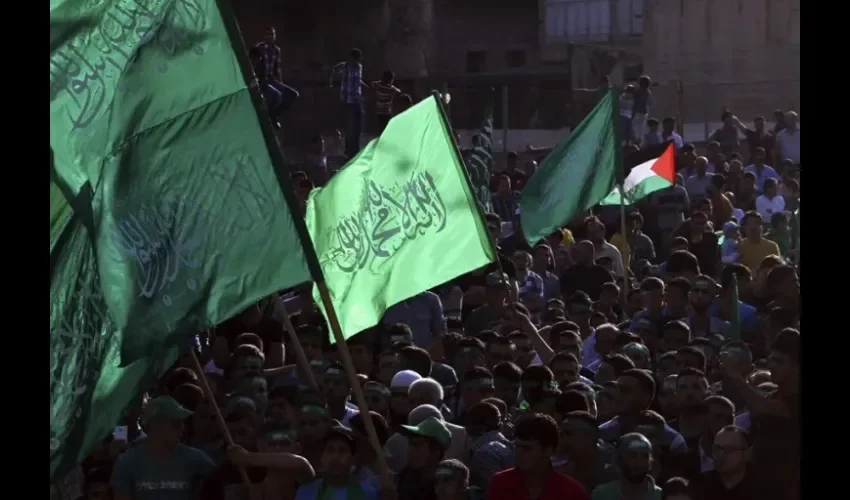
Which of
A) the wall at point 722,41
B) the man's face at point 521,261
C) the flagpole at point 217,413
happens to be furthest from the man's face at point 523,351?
the wall at point 722,41

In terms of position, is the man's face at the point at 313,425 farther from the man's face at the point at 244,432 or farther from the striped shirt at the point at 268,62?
the striped shirt at the point at 268,62

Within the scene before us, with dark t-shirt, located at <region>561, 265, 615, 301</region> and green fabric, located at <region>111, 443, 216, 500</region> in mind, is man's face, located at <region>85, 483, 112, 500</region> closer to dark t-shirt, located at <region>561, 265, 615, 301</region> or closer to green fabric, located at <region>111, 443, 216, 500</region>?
green fabric, located at <region>111, 443, 216, 500</region>

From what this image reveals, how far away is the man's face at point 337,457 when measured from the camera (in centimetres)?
764

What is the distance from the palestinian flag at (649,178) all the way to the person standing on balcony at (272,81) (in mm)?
3667

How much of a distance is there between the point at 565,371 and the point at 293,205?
2.61 metres

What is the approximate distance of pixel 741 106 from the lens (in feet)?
87.2

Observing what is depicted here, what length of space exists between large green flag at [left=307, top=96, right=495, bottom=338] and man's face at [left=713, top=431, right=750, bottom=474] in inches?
84.5

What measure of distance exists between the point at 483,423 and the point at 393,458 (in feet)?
1.65

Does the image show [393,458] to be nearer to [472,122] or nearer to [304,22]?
[472,122]

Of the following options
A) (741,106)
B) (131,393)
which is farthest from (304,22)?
(131,393)

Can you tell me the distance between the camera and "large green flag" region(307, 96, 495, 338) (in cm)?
951

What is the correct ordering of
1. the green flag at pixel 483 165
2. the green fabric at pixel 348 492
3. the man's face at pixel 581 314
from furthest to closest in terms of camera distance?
1. the green flag at pixel 483 165
2. the man's face at pixel 581 314
3. the green fabric at pixel 348 492

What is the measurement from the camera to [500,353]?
9977 mm

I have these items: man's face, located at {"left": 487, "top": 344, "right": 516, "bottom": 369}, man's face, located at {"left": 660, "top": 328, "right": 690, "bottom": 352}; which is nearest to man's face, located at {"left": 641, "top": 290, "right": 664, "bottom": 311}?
man's face, located at {"left": 660, "top": 328, "right": 690, "bottom": 352}
